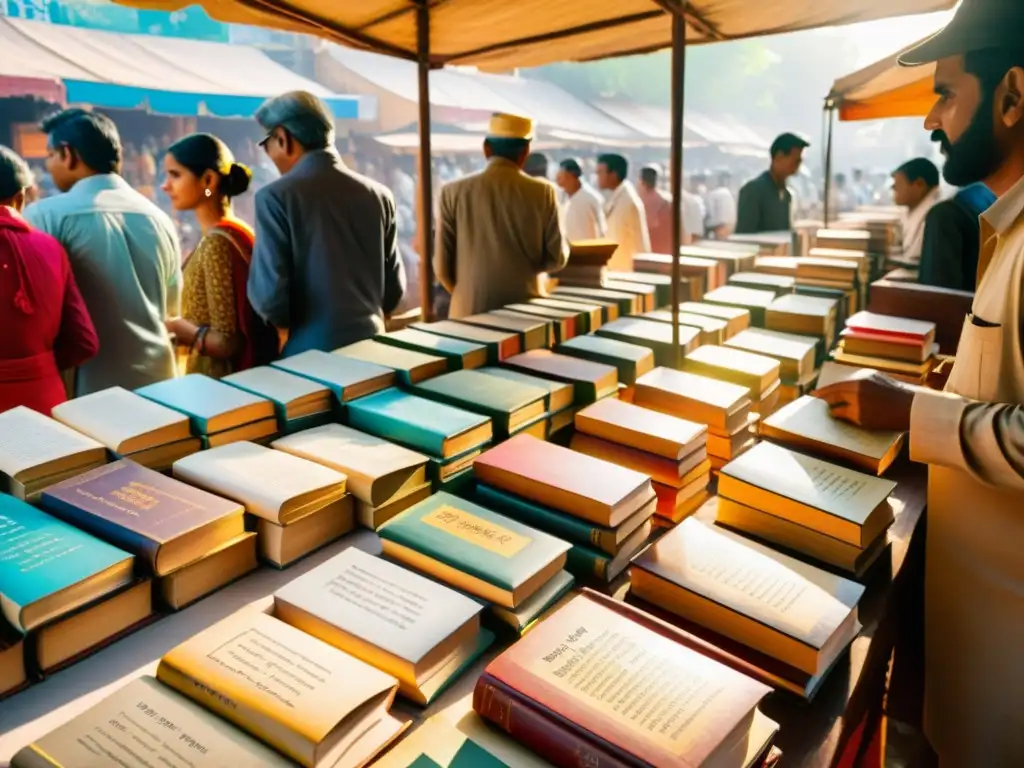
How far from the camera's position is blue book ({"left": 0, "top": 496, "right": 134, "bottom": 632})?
0.99m

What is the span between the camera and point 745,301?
271cm

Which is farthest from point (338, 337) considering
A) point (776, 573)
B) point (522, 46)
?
point (776, 573)

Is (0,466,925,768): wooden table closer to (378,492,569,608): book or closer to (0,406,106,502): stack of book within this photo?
(378,492,569,608): book

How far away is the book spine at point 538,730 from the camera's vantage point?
0.84 metres

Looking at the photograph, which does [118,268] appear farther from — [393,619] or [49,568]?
[393,619]

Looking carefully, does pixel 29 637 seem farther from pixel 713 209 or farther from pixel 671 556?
pixel 713 209

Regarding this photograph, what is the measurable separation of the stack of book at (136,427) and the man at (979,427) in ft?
4.44

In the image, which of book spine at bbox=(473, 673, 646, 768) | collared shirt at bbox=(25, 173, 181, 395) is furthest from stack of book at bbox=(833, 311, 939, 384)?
collared shirt at bbox=(25, 173, 181, 395)

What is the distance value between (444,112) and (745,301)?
31.1 feet

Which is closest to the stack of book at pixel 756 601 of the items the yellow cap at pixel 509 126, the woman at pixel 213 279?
the woman at pixel 213 279

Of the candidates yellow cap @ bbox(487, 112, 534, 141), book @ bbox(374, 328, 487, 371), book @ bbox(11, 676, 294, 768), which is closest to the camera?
book @ bbox(11, 676, 294, 768)

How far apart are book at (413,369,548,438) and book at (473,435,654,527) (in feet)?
0.35

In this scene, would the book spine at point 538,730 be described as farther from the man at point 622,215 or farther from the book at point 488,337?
the man at point 622,215

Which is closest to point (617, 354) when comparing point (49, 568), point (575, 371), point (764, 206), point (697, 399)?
point (575, 371)
